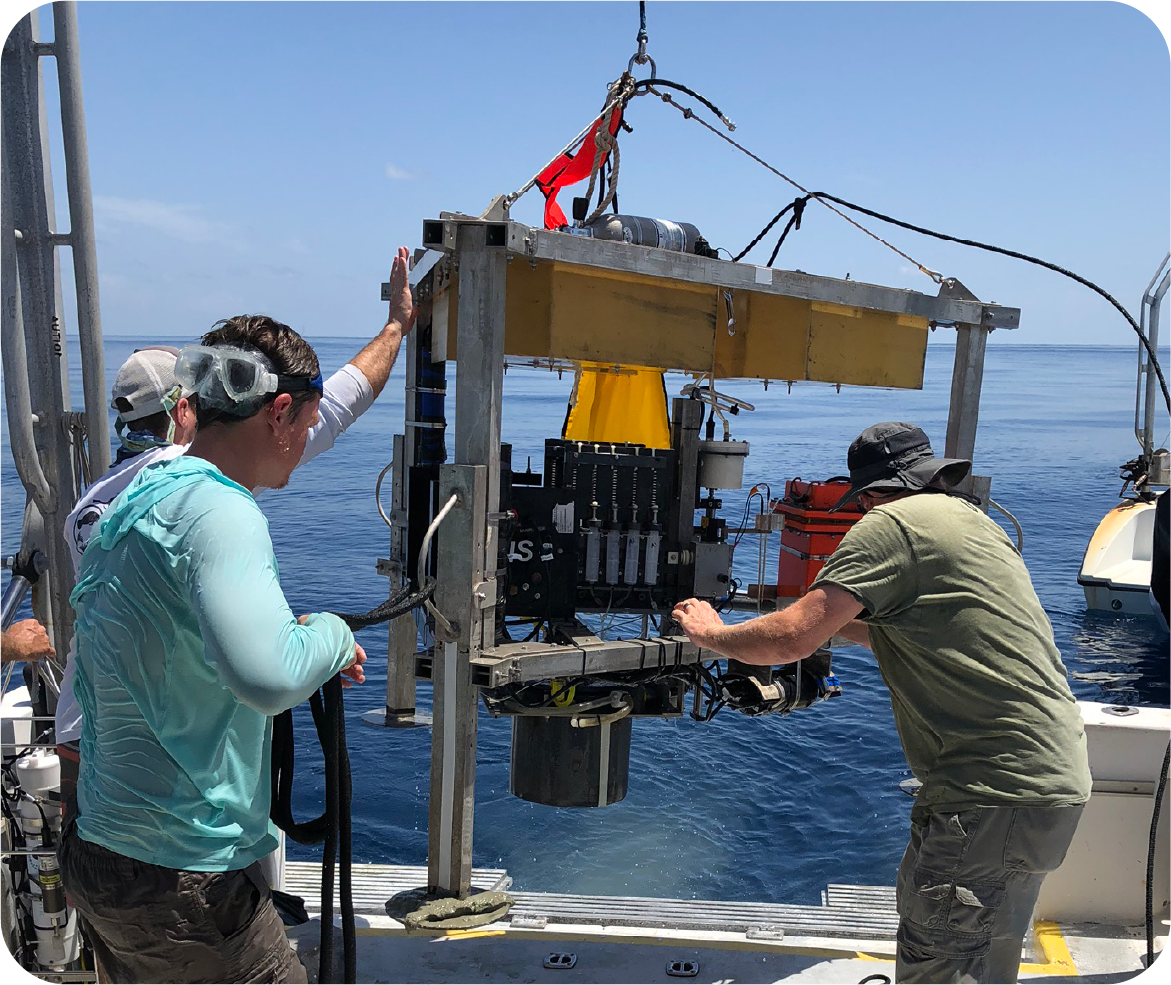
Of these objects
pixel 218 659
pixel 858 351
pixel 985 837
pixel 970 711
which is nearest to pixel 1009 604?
pixel 970 711

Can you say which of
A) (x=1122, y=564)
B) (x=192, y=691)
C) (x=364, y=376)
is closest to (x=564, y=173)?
(x=364, y=376)

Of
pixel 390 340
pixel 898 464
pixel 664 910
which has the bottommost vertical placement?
pixel 664 910

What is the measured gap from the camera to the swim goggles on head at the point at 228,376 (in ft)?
6.14

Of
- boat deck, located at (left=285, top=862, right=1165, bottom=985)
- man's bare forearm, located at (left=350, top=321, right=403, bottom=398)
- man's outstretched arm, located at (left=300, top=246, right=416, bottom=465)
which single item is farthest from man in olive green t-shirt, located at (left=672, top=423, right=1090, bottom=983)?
man's bare forearm, located at (left=350, top=321, right=403, bottom=398)

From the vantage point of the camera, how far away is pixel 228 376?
6.13 ft

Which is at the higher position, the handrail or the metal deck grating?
the handrail

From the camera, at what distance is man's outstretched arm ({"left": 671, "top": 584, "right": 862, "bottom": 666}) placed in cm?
255

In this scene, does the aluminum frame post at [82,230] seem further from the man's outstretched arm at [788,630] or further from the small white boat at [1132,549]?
the small white boat at [1132,549]

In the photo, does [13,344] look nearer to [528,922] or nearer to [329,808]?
[329,808]

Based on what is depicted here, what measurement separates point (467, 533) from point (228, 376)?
75.7 inches

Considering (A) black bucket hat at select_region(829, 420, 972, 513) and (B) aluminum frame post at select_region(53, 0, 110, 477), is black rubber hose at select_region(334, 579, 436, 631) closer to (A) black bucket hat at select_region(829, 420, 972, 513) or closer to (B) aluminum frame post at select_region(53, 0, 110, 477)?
(B) aluminum frame post at select_region(53, 0, 110, 477)

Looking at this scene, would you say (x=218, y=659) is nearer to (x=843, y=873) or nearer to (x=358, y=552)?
(x=843, y=873)

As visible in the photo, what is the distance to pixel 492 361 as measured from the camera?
3.76 meters

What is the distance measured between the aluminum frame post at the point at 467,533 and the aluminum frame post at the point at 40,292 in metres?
1.35
